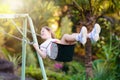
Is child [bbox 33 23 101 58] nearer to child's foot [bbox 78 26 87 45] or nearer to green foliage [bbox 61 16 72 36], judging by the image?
child's foot [bbox 78 26 87 45]

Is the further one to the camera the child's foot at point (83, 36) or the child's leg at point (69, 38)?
the child's leg at point (69, 38)

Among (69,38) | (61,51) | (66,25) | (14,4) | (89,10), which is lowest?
(61,51)

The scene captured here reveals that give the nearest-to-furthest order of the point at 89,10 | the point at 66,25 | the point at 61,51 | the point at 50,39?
1. the point at 61,51
2. the point at 50,39
3. the point at 89,10
4. the point at 66,25

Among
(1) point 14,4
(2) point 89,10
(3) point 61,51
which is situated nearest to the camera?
(3) point 61,51

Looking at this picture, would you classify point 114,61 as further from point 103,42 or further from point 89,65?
point 103,42

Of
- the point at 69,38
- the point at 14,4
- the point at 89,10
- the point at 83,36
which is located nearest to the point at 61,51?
the point at 69,38

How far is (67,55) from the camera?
19.8 ft

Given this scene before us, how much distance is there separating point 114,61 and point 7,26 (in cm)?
403

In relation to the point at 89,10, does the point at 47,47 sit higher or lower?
lower

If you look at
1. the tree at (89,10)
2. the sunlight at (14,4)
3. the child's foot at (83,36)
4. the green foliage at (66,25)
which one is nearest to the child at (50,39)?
the child's foot at (83,36)

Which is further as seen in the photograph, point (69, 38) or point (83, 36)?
point (69, 38)

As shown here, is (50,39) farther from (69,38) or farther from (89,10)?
(89,10)

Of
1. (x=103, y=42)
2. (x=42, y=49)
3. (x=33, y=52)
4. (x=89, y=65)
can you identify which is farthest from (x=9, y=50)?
(x=42, y=49)

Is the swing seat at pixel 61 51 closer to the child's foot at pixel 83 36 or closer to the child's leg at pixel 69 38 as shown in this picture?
the child's leg at pixel 69 38
